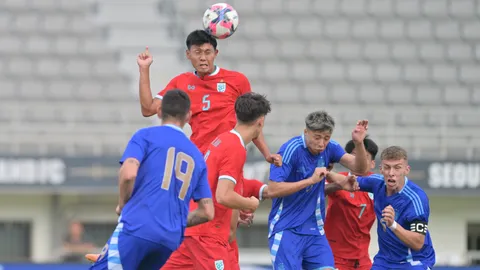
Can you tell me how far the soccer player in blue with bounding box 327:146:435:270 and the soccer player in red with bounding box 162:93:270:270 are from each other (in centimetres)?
110

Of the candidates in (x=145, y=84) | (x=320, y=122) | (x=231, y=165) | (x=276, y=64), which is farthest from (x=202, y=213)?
(x=276, y=64)

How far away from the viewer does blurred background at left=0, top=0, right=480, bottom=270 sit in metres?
15.1

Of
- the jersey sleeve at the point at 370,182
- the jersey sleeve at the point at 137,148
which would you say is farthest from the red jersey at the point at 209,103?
the jersey sleeve at the point at 137,148

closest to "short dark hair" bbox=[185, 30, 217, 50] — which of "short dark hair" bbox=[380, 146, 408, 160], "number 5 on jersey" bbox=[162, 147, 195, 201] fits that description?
"short dark hair" bbox=[380, 146, 408, 160]

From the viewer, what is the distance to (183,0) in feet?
59.4

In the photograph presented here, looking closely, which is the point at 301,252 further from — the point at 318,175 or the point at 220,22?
the point at 220,22

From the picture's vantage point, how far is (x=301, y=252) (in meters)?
8.79

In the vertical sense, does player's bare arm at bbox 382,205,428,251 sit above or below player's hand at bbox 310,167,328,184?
below

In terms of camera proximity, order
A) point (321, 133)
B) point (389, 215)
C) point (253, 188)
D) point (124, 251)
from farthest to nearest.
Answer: point (253, 188)
point (321, 133)
point (389, 215)
point (124, 251)

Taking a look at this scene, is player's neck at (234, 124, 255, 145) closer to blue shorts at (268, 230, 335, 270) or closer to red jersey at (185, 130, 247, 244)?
red jersey at (185, 130, 247, 244)

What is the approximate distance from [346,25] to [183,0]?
3039 mm

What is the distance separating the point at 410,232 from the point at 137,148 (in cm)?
295

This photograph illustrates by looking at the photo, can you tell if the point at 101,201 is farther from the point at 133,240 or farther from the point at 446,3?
the point at 133,240

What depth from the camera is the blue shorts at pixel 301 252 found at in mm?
8750
